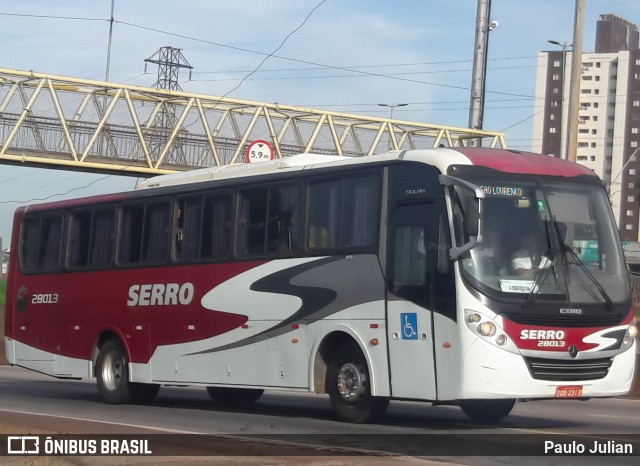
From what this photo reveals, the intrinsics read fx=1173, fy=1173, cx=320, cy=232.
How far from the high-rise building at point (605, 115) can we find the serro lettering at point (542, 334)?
4896 inches

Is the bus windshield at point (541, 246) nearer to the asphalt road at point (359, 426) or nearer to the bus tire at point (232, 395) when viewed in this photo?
the asphalt road at point (359, 426)

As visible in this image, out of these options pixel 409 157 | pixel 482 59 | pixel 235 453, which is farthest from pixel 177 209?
pixel 482 59

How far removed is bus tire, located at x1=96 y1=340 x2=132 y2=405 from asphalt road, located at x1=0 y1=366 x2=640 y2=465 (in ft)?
0.86

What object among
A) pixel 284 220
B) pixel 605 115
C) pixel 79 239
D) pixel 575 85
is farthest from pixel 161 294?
pixel 605 115

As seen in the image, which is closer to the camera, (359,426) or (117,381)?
(359,426)

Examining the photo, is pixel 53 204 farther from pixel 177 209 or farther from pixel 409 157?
pixel 409 157

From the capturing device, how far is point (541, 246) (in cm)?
1310

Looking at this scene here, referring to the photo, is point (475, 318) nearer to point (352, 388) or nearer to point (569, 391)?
point (569, 391)

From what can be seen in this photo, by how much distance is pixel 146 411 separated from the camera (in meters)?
17.2

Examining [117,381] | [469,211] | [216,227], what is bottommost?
[117,381]

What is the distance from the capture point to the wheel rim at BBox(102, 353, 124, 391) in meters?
18.8

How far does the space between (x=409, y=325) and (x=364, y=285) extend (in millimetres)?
939

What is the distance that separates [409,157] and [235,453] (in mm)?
4931

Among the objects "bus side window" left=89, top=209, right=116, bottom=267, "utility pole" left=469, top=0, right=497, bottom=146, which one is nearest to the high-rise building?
"utility pole" left=469, top=0, right=497, bottom=146
